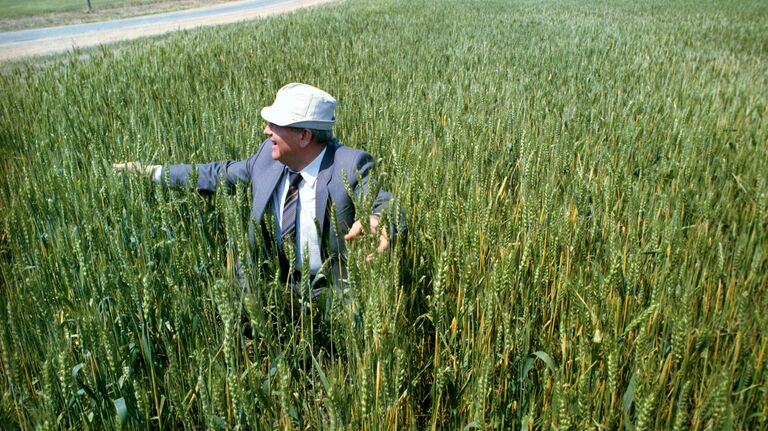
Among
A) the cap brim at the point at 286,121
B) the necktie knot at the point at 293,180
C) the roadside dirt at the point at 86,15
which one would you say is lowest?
the necktie knot at the point at 293,180

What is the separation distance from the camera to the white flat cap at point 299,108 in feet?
6.76

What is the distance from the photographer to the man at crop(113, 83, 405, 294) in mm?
2074

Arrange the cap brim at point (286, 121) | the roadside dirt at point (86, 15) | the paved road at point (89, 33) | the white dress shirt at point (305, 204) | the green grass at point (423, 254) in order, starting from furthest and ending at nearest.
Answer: the roadside dirt at point (86, 15) < the paved road at point (89, 33) < the white dress shirt at point (305, 204) < the cap brim at point (286, 121) < the green grass at point (423, 254)

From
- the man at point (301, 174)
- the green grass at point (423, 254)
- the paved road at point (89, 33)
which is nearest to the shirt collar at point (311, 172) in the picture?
the man at point (301, 174)

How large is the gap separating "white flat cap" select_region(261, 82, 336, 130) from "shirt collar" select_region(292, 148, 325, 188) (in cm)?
14

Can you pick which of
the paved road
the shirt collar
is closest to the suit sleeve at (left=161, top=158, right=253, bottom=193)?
the shirt collar

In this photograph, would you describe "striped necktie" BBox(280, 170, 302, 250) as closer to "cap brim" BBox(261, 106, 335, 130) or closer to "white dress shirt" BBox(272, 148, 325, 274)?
"white dress shirt" BBox(272, 148, 325, 274)

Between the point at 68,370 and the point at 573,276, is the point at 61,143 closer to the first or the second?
the point at 68,370

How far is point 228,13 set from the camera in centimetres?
2008

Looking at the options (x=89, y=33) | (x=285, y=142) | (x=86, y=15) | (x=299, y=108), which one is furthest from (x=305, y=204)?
(x=86, y=15)

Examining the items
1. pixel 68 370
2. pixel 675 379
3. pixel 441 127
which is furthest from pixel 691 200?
pixel 68 370

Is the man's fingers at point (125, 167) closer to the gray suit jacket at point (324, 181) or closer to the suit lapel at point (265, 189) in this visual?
the gray suit jacket at point (324, 181)

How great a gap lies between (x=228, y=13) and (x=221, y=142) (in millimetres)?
19052

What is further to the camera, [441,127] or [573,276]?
[441,127]
